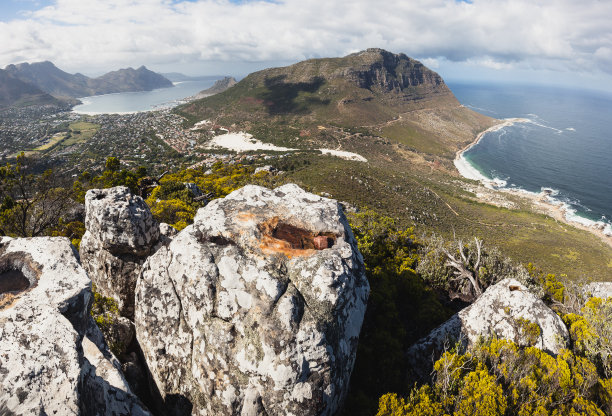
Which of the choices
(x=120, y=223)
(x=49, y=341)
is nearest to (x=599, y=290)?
(x=49, y=341)

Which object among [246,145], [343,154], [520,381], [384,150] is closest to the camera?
[520,381]

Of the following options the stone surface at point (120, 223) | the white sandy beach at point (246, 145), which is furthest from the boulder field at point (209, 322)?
the white sandy beach at point (246, 145)

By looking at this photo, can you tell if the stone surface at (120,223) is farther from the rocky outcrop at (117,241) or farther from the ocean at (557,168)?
the ocean at (557,168)

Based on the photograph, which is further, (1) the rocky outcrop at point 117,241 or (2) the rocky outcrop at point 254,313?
(1) the rocky outcrop at point 117,241

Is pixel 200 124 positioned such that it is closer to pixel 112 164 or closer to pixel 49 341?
pixel 112 164

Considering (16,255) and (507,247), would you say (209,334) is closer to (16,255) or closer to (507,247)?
(16,255)

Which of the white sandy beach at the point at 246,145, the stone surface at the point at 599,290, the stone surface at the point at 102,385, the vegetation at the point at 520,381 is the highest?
the stone surface at the point at 102,385
